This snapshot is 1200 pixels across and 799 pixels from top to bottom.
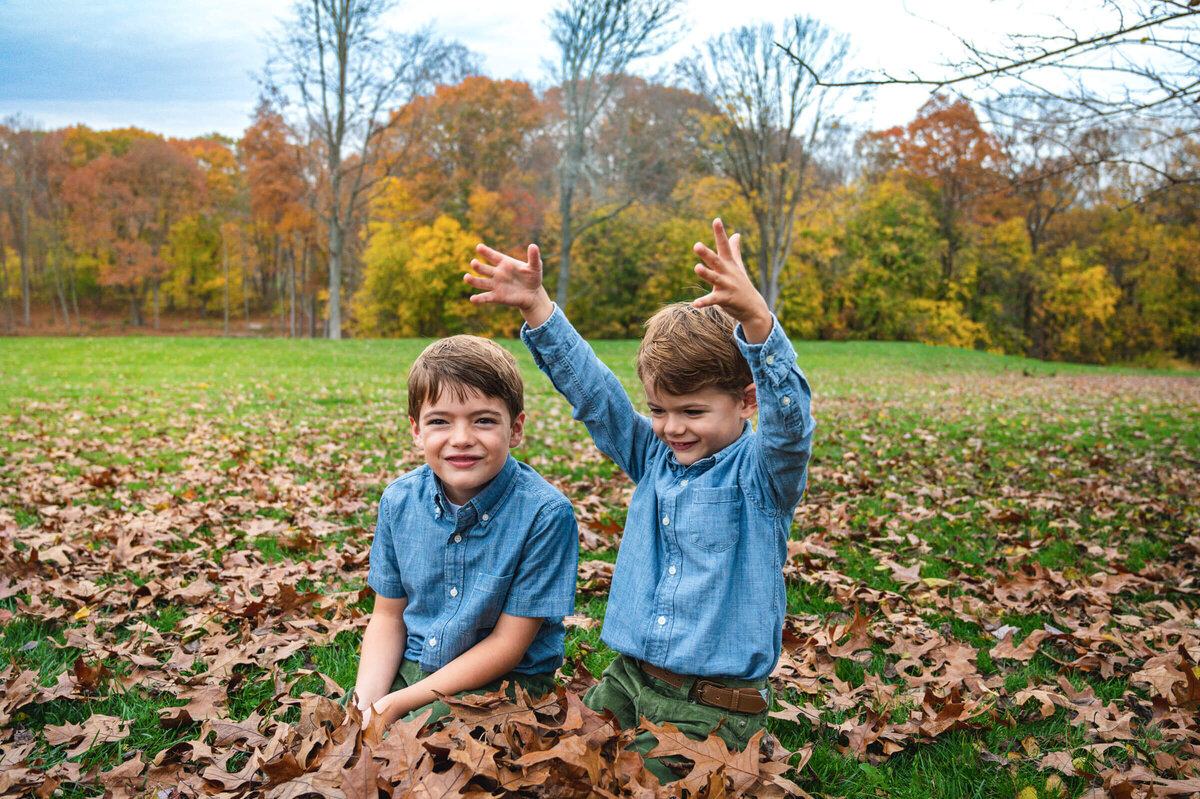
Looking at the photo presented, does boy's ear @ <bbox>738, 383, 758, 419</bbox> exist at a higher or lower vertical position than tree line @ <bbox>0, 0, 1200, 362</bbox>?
lower

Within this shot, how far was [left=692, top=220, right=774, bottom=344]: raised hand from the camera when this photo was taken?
190 centimetres

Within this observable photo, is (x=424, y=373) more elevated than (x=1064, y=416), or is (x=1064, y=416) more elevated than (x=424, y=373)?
(x=424, y=373)

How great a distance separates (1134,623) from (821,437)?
5.38 metres

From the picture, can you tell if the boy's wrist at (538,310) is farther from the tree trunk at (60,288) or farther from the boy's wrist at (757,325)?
the tree trunk at (60,288)

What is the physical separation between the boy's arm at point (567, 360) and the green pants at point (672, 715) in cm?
65

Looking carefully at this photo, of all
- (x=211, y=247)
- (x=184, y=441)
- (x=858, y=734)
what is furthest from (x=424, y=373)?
(x=211, y=247)

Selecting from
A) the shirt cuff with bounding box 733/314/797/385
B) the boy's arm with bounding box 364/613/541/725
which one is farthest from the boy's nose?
the boy's arm with bounding box 364/613/541/725

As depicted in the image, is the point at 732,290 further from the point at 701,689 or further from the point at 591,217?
the point at 591,217

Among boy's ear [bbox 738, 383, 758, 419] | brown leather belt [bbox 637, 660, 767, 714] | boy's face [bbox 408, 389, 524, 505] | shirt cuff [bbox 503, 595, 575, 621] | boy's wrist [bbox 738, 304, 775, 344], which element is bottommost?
brown leather belt [bbox 637, 660, 767, 714]

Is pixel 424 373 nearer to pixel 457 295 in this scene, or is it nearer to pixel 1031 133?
pixel 1031 133

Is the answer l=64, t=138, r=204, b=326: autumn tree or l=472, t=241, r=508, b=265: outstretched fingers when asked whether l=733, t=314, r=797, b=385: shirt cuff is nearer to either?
l=472, t=241, r=508, b=265: outstretched fingers

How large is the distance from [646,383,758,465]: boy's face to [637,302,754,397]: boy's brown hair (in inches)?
1.1

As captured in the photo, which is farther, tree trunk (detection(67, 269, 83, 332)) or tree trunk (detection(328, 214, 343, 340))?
tree trunk (detection(67, 269, 83, 332))

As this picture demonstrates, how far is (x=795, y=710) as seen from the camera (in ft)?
8.94
